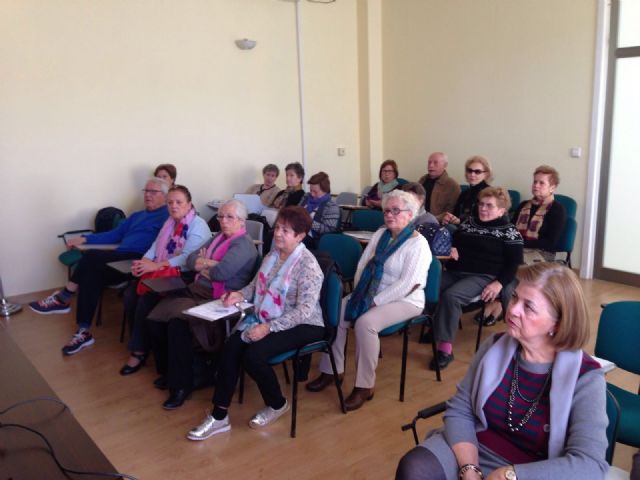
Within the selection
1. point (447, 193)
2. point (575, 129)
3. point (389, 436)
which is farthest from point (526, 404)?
point (575, 129)

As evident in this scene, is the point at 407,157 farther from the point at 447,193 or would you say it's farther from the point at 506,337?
the point at 506,337

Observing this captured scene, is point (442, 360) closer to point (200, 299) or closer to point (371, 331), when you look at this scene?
point (371, 331)

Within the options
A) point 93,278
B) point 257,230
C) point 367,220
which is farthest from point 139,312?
point 367,220

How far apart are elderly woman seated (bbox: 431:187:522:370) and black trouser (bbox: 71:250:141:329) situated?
94.1 inches

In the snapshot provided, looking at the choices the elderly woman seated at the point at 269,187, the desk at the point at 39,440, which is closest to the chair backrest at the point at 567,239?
the elderly woman seated at the point at 269,187

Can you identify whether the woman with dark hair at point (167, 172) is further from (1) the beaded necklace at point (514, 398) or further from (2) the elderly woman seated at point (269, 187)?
(1) the beaded necklace at point (514, 398)

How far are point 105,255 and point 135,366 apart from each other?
104cm

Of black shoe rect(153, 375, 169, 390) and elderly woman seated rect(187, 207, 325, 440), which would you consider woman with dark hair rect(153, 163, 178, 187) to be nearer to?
black shoe rect(153, 375, 169, 390)

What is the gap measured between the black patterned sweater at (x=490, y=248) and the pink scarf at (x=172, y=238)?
189 centimetres

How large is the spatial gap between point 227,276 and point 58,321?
2.27 metres

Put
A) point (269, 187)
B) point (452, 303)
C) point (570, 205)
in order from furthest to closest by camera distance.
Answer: point (269, 187) < point (570, 205) < point (452, 303)

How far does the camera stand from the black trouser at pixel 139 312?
3.36 metres

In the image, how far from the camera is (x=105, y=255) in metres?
4.09

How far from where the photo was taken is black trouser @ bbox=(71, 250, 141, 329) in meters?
3.93
